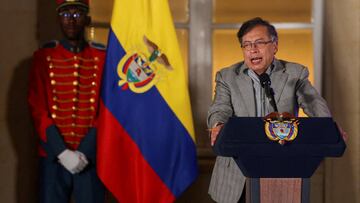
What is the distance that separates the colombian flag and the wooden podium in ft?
3.72

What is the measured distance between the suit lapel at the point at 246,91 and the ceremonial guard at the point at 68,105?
3.12ft

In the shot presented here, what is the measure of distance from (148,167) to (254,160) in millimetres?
1225

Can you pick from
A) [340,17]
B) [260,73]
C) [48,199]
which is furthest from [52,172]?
[340,17]

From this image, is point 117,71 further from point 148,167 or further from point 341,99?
point 341,99

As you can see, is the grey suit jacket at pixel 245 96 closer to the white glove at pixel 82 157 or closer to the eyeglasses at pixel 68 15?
the white glove at pixel 82 157

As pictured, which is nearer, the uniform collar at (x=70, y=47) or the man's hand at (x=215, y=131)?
the man's hand at (x=215, y=131)

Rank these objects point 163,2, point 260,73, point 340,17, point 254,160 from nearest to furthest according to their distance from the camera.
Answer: point 254,160 < point 260,73 < point 163,2 < point 340,17

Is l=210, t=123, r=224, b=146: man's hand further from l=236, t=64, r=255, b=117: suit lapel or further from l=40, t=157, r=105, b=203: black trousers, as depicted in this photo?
l=40, t=157, r=105, b=203: black trousers

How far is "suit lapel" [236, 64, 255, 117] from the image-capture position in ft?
8.21

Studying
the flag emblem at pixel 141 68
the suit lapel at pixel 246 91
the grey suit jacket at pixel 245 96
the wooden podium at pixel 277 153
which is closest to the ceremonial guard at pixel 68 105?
the flag emblem at pixel 141 68

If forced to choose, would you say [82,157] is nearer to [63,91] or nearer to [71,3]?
[63,91]

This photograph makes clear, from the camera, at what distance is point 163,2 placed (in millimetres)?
3332

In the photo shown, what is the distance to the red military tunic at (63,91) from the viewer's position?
3176mm

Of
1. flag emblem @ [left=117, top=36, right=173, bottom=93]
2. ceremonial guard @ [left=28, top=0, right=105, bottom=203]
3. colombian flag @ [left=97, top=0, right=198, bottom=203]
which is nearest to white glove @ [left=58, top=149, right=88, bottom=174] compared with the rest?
ceremonial guard @ [left=28, top=0, right=105, bottom=203]
